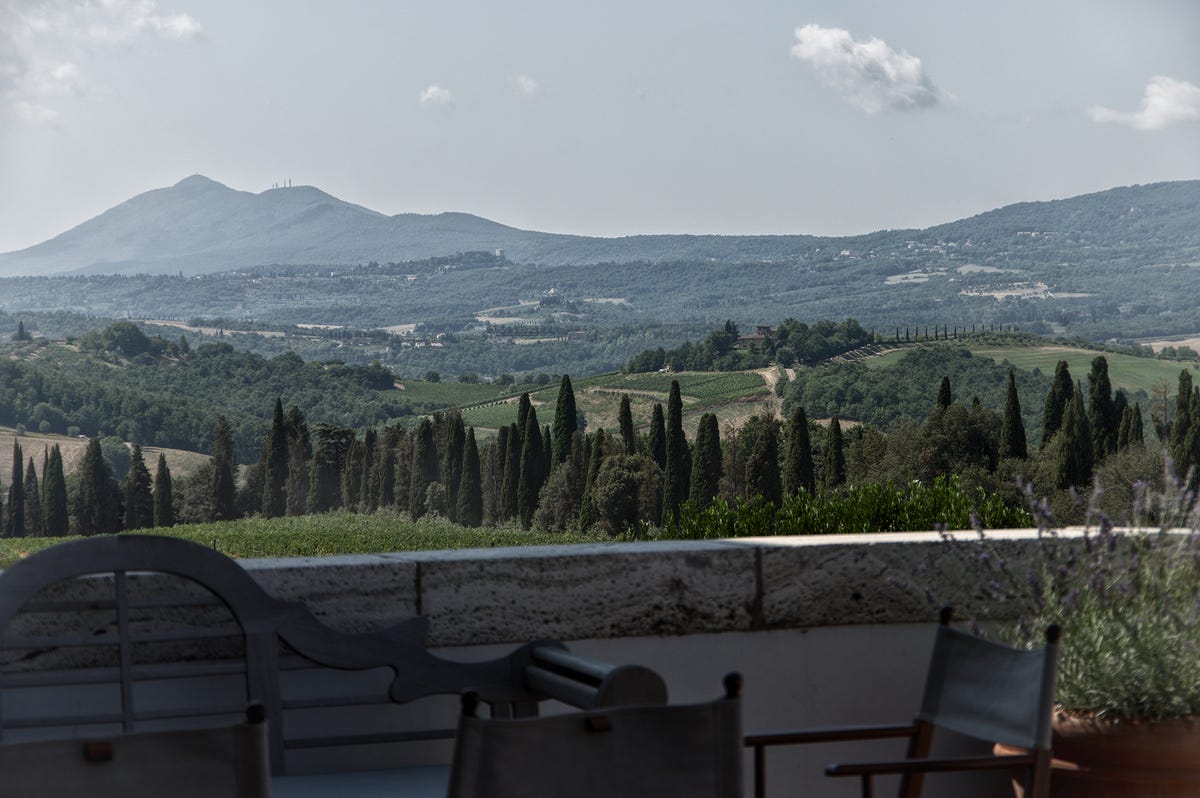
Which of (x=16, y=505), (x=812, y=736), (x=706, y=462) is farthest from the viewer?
(x=706, y=462)

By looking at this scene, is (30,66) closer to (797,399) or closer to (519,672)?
(797,399)

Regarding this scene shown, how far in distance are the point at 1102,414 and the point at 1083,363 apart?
39.5 feet

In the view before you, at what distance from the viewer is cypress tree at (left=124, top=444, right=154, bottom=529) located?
44.4 meters

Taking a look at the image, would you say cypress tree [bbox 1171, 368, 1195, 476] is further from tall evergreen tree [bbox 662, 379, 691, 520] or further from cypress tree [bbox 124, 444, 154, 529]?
cypress tree [bbox 124, 444, 154, 529]

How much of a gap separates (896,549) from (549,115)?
79801mm

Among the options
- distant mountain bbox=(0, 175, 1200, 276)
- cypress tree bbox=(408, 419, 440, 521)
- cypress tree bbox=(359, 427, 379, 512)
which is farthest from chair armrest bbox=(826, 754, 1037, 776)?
distant mountain bbox=(0, 175, 1200, 276)

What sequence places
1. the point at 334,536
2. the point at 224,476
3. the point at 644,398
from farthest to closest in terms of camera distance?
the point at 644,398
the point at 224,476
the point at 334,536

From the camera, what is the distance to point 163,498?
44.8 m

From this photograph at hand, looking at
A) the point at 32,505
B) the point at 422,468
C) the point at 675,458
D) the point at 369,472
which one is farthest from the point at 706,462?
the point at 32,505

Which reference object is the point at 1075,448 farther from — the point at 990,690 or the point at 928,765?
the point at 928,765

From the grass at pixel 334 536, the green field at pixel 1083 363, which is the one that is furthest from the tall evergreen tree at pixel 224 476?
the green field at pixel 1083 363

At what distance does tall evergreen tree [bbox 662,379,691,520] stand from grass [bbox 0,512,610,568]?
10.5ft

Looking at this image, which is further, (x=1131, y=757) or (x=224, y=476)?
(x=224, y=476)

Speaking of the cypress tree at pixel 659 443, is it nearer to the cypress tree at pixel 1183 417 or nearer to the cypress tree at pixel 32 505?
the cypress tree at pixel 1183 417
